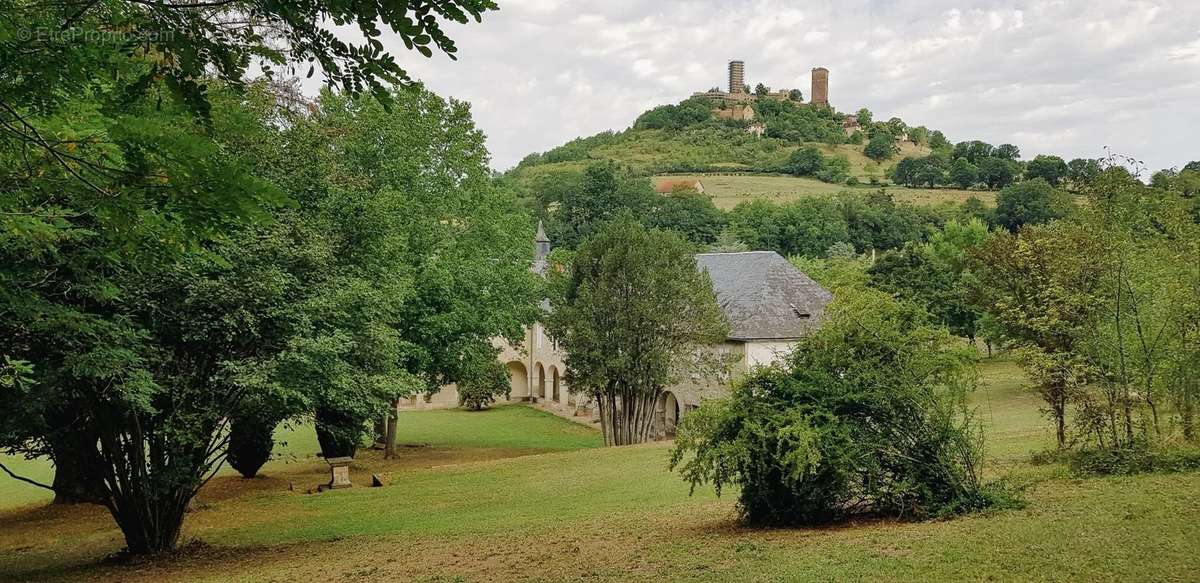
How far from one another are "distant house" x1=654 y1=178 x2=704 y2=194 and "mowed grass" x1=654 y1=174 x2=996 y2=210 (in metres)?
1.11

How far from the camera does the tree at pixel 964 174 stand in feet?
334

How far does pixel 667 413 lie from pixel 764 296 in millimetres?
6928

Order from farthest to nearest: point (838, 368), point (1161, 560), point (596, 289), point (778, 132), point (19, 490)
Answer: point (778, 132), point (596, 289), point (19, 490), point (838, 368), point (1161, 560)

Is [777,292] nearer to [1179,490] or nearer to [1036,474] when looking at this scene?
[1036,474]

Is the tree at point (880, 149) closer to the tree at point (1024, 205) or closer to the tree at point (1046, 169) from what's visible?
the tree at point (1046, 169)

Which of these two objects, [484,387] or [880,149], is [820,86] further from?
[484,387]

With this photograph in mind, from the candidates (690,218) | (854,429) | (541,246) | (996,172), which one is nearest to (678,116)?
(996,172)

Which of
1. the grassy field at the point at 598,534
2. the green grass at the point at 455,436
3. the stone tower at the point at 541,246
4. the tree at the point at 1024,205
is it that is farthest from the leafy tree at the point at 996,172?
the grassy field at the point at 598,534

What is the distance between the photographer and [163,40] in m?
5.03

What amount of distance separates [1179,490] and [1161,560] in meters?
3.65

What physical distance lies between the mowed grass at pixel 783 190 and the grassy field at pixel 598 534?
73.4 m

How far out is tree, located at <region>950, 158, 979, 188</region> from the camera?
102 meters

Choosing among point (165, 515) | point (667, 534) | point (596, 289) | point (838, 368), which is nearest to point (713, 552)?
point (667, 534)

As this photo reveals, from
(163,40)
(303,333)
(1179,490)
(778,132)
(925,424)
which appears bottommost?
(1179,490)
